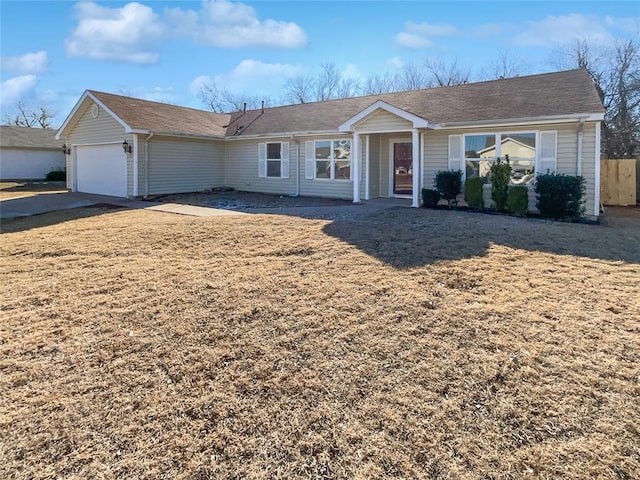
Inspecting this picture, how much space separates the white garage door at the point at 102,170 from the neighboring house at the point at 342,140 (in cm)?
4

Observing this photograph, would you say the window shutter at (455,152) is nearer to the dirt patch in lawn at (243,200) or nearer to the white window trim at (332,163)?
the dirt patch in lawn at (243,200)

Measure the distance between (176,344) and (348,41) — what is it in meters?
15.8

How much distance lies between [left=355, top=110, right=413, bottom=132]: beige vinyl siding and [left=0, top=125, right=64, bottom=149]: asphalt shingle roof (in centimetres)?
2599

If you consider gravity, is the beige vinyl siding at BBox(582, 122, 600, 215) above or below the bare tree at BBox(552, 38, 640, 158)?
below

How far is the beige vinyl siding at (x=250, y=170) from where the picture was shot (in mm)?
16969

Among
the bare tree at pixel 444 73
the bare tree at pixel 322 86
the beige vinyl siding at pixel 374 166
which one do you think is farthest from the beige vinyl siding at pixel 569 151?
the bare tree at pixel 322 86

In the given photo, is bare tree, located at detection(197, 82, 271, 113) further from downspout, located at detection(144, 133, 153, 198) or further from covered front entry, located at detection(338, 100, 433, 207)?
covered front entry, located at detection(338, 100, 433, 207)

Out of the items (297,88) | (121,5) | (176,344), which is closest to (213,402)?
(176,344)

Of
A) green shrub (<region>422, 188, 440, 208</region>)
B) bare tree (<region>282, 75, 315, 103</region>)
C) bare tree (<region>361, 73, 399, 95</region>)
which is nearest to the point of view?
green shrub (<region>422, 188, 440, 208</region>)

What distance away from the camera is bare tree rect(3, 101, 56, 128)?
53.0m

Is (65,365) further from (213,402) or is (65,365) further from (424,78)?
(424,78)

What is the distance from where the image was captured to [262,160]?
17.9m

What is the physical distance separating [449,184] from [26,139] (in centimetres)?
3195

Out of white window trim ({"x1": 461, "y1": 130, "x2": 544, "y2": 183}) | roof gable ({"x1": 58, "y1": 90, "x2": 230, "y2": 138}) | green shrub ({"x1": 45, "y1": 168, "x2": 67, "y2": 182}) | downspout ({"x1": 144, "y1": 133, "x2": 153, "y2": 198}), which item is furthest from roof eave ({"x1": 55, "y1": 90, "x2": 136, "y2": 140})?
white window trim ({"x1": 461, "y1": 130, "x2": 544, "y2": 183})
